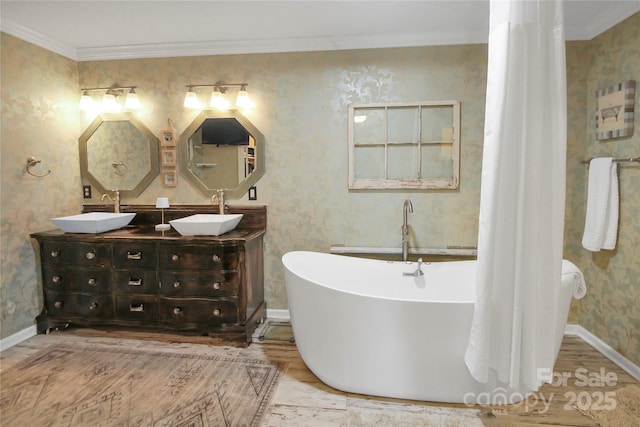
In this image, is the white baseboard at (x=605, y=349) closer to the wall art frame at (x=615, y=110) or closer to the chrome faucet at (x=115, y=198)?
the wall art frame at (x=615, y=110)

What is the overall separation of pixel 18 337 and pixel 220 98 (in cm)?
240

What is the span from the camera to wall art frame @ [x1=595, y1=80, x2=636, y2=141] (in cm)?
238

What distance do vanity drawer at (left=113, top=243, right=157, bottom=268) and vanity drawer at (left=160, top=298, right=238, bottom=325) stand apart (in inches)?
12.2

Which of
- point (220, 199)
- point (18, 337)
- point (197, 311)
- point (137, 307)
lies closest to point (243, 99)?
point (220, 199)

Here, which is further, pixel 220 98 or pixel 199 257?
pixel 220 98

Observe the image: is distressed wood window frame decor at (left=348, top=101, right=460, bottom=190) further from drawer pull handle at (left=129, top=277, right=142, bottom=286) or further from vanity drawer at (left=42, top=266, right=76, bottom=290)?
vanity drawer at (left=42, top=266, right=76, bottom=290)

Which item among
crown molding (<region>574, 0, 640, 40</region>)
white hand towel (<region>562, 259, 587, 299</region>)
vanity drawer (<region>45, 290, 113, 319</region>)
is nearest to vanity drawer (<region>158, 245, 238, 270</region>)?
vanity drawer (<region>45, 290, 113, 319</region>)

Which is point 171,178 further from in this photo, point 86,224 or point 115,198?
point 86,224

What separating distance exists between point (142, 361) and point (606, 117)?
11.7 feet

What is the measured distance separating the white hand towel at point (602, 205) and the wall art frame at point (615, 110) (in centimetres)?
19

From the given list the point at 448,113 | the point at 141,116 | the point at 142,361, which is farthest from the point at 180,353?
the point at 448,113

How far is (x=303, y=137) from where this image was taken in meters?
3.18

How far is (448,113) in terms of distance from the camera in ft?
9.89

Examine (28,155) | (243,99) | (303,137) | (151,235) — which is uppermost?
(243,99)
